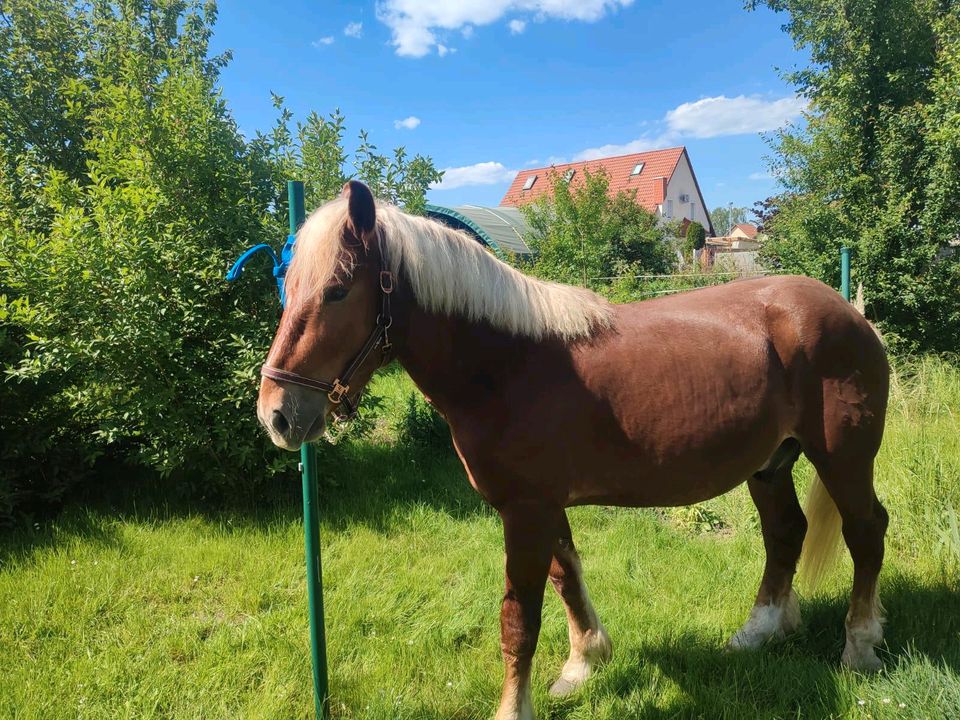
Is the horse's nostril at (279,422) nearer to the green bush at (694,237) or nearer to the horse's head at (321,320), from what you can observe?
the horse's head at (321,320)

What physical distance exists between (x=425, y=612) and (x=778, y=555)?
1934 millimetres

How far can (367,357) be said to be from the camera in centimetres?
180

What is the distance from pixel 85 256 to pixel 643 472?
4.08m

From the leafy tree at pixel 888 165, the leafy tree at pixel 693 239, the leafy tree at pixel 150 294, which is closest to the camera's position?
the leafy tree at pixel 150 294

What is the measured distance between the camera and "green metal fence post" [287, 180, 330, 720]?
214cm

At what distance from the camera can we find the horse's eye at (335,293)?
168cm

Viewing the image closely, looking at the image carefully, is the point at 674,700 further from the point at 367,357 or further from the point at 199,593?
the point at 199,593

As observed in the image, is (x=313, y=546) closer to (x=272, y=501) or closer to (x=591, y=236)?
(x=272, y=501)

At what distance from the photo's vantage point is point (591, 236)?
49.3 feet

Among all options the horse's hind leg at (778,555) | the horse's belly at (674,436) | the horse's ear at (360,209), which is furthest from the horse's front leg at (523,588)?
the horse's hind leg at (778,555)

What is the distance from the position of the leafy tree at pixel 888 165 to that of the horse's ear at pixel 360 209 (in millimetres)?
8019

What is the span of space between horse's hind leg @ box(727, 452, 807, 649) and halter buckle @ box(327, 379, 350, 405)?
84.4 inches

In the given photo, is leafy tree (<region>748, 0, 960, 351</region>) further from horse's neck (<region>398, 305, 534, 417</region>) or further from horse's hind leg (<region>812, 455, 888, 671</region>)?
horse's neck (<region>398, 305, 534, 417</region>)

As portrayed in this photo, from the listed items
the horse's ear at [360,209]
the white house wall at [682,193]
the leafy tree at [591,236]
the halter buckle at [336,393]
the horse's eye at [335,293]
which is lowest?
the halter buckle at [336,393]
